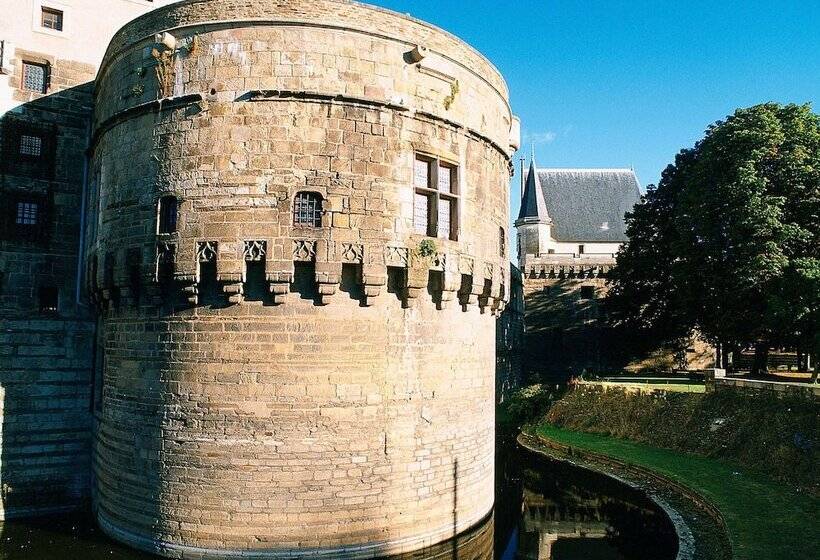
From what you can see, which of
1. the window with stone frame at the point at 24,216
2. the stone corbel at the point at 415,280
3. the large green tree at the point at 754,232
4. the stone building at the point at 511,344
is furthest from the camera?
the stone building at the point at 511,344

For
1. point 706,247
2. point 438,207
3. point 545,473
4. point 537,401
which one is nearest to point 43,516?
point 438,207

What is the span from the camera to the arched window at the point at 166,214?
12.5 meters

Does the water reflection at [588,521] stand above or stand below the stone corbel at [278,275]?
below

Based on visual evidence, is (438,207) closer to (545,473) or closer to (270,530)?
(270,530)

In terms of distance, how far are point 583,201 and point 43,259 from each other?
43200 millimetres

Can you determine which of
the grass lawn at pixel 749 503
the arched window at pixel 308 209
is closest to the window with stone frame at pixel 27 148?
the arched window at pixel 308 209

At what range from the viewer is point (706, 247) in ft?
94.8

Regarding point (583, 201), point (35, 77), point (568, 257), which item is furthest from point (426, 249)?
point (583, 201)

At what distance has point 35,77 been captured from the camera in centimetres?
1647

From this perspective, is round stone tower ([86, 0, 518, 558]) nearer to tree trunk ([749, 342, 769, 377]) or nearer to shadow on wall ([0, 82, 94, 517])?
shadow on wall ([0, 82, 94, 517])

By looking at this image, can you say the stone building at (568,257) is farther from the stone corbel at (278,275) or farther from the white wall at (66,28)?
the stone corbel at (278,275)

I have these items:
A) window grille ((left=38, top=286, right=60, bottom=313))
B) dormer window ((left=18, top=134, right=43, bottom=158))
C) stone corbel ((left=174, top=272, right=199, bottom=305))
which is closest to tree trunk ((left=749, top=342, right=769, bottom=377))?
stone corbel ((left=174, top=272, right=199, bottom=305))

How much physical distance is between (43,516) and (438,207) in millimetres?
12278

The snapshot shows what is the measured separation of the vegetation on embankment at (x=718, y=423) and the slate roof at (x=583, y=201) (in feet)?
76.0
